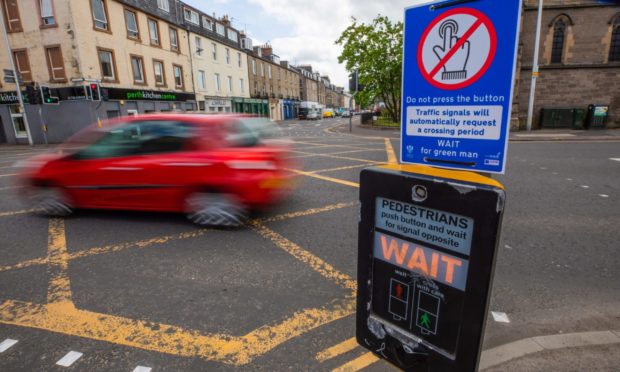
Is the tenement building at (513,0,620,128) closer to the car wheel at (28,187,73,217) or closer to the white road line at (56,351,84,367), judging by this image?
the car wheel at (28,187,73,217)

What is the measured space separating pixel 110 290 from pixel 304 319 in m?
1.95

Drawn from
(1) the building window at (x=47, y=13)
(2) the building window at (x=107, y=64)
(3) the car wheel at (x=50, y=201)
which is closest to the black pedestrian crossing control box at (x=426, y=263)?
(3) the car wheel at (x=50, y=201)

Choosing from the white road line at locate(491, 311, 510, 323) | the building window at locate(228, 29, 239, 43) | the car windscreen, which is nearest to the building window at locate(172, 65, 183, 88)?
the building window at locate(228, 29, 239, 43)

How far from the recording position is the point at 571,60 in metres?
20.6

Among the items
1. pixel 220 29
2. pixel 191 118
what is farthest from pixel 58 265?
pixel 220 29

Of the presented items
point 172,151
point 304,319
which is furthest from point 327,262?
point 172,151

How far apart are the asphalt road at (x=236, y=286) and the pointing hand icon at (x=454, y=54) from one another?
1.87 m

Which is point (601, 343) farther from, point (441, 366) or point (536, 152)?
point (536, 152)

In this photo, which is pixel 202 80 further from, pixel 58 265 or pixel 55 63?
pixel 58 265

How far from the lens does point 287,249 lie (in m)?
3.92

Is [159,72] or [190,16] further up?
[190,16]

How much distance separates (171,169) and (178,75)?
24310mm

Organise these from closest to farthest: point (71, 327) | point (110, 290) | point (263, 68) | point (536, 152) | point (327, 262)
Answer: point (71, 327)
point (110, 290)
point (327, 262)
point (536, 152)
point (263, 68)

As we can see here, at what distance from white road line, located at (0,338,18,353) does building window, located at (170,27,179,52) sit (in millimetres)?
26503
